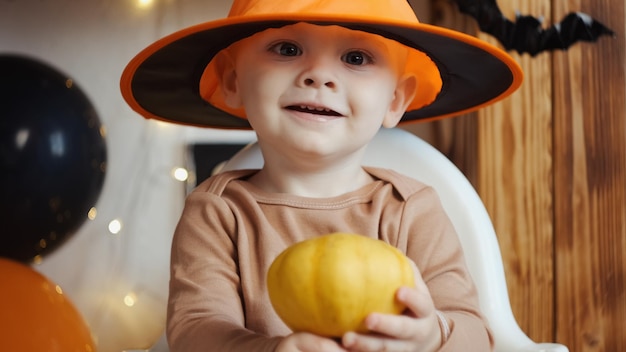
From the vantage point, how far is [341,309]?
636 millimetres

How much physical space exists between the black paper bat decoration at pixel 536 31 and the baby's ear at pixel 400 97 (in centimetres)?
60

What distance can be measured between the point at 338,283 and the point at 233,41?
41 centimetres

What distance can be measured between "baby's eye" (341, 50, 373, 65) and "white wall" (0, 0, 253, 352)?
4.20 ft

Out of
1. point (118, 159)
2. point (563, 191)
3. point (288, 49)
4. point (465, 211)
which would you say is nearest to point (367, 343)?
point (288, 49)

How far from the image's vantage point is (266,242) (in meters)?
0.93

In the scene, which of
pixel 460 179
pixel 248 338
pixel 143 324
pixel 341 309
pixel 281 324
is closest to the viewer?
pixel 341 309

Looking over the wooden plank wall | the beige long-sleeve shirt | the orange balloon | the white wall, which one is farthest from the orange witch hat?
the white wall

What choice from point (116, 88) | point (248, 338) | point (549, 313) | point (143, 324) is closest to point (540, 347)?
point (248, 338)

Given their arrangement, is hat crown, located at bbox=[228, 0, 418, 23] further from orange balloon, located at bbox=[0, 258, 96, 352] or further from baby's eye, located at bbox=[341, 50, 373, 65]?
orange balloon, located at bbox=[0, 258, 96, 352]

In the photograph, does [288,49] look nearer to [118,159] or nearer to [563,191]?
[563,191]

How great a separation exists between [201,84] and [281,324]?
0.35 metres

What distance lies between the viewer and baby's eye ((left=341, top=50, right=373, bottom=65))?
2.97ft

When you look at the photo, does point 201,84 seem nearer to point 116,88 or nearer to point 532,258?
point 532,258

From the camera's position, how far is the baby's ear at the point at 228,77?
1.00m
